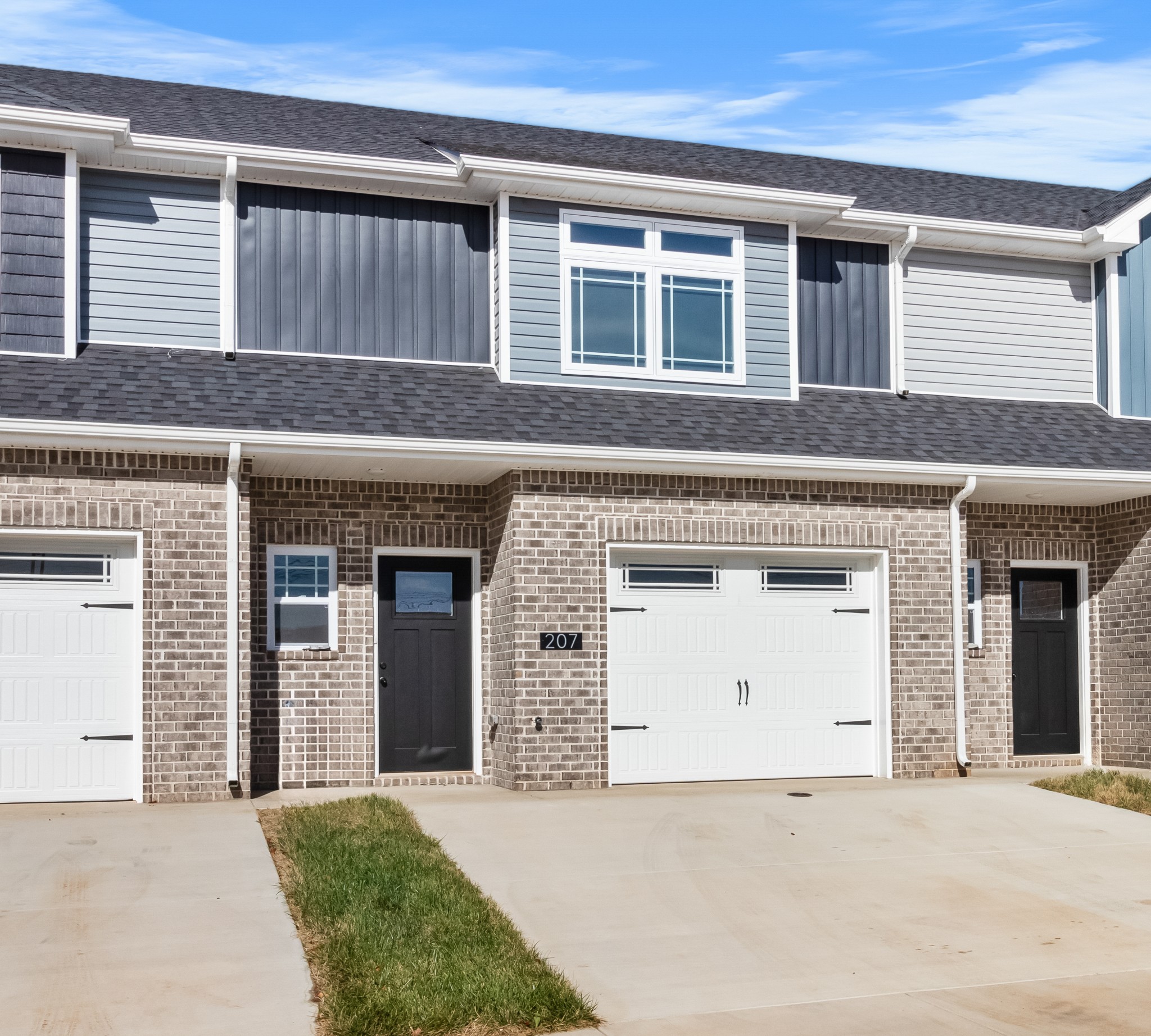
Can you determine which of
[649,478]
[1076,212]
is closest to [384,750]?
[649,478]

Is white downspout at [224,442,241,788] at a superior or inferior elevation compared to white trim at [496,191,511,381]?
inferior

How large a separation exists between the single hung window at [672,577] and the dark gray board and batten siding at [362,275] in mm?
2769

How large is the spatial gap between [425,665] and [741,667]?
124 inches

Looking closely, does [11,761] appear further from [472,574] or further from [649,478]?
[649,478]

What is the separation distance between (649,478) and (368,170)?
13.8 feet

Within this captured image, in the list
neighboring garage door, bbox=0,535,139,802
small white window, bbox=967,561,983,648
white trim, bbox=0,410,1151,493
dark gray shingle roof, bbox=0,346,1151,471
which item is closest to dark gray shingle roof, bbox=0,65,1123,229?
dark gray shingle roof, bbox=0,346,1151,471

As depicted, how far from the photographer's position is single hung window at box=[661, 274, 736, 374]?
14.1 metres

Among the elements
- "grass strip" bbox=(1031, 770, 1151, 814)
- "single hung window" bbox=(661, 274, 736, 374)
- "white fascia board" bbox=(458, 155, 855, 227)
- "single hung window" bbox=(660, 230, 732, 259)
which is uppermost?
"white fascia board" bbox=(458, 155, 855, 227)

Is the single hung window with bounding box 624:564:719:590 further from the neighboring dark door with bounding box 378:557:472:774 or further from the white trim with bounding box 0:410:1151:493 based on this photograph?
the neighboring dark door with bounding box 378:557:472:774

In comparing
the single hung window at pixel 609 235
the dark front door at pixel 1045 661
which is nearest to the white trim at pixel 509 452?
the dark front door at pixel 1045 661

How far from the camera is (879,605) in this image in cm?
1378

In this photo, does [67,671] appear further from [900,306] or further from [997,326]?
[997,326]

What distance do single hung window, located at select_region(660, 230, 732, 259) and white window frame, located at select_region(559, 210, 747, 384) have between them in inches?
1.1

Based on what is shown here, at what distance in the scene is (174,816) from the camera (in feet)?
35.2
